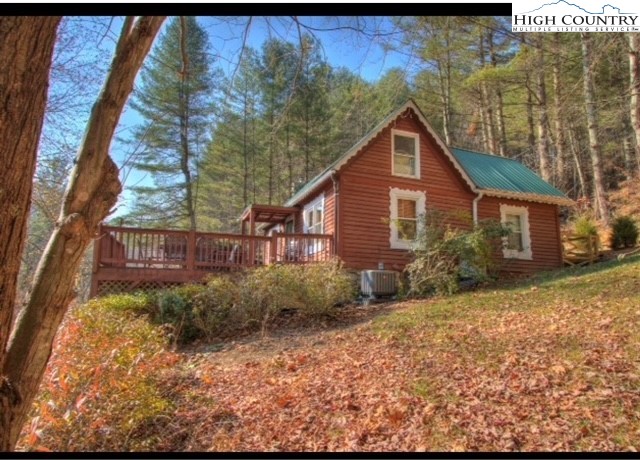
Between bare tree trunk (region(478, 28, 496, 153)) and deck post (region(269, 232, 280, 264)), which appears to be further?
bare tree trunk (region(478, 28, 496, 153))

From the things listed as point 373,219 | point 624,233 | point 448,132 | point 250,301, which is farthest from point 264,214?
point 624,233

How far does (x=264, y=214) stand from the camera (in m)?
14.4

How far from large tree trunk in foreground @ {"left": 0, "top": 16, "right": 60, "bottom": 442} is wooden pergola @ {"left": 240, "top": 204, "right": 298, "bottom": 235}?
9.90 meters

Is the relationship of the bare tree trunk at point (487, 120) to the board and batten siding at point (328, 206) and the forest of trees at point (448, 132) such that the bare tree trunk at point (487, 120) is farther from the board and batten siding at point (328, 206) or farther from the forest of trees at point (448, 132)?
the board and batten siding at point (328, 206)

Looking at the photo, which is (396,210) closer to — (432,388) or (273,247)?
(273,247)

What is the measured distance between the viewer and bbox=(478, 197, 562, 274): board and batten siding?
12289 millimetres

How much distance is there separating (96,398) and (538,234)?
43.6 feet

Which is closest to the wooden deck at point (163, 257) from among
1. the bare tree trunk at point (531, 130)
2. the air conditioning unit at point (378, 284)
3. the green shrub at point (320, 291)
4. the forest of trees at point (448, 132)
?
the air conditioning unit at point (378, 284)

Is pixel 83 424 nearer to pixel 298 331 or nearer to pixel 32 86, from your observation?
pixel 32 86

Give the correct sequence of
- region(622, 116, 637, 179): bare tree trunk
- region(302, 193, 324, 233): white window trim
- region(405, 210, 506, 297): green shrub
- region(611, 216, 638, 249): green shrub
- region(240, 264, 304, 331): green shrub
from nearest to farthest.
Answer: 1. region(240, 264, 304, 331): green shrub
2. region(405, 210, 506, 297): green shrub
3. region(302, 193, 324, 233): white window trim
4. region(611, 216, 638, 249): green shrub
5. region(622, 116, 637, 179): bare tree trunk

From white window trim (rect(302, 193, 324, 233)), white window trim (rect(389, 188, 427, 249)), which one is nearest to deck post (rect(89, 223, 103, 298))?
white window trim (rect(302, 193, 324, 233))

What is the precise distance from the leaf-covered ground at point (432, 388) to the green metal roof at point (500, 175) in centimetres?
715

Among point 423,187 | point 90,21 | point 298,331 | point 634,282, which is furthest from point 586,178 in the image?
point 90,21

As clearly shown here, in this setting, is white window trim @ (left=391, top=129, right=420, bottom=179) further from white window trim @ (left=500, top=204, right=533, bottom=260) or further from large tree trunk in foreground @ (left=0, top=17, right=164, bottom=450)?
large tree trunk in foreground @ (left=0, top=17, right=164, bottom=450)
